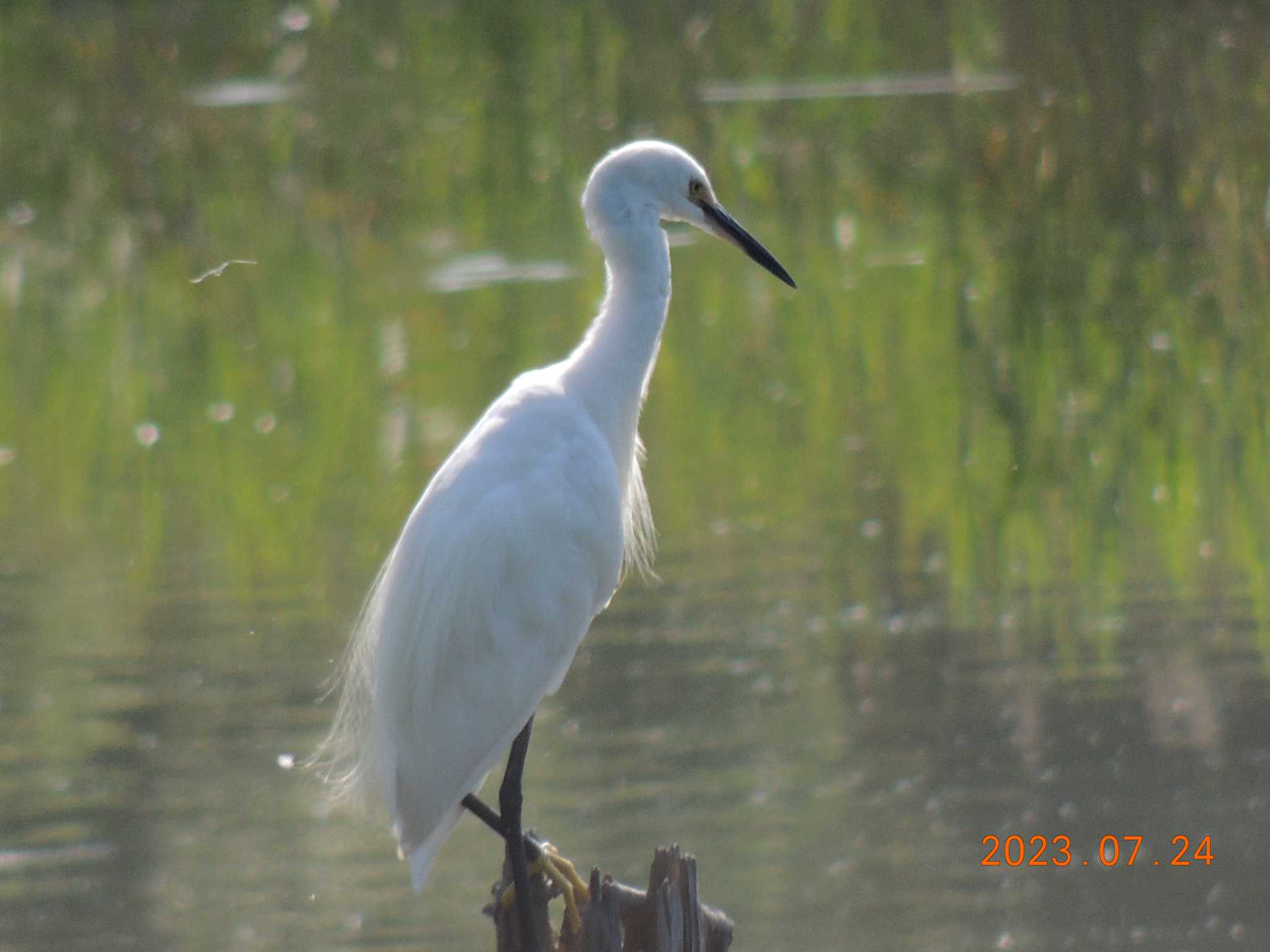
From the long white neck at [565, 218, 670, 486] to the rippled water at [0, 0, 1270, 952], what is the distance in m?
1.40

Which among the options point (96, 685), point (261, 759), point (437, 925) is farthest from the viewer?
point (96, 685)

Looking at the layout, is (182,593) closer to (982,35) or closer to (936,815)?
(936,815)

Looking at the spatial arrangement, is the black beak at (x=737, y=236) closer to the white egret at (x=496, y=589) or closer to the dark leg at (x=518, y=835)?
the white egret at (x=496, y=589)

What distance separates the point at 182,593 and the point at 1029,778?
2.82 metres

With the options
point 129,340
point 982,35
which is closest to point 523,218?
point 129,340

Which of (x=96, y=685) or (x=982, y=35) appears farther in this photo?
(x=982, y=35)

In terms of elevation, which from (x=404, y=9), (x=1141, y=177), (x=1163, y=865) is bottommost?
(x=1163, y=865)

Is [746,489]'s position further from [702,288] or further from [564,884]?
[564,884]

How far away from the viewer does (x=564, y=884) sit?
146 inches

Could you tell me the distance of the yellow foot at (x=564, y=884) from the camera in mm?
3633

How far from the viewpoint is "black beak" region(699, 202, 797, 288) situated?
4070 mm

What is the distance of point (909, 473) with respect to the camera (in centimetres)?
722

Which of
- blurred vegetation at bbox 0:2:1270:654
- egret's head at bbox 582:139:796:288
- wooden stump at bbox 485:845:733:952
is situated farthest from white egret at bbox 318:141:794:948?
blurred vegetation at bbox 0:2:1270:654

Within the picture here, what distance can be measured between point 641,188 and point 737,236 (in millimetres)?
276
